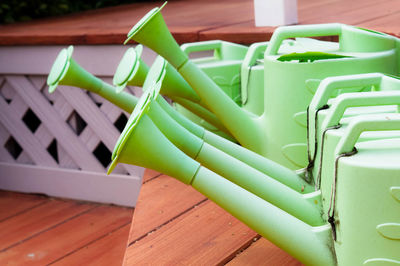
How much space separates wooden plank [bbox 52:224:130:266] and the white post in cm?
71

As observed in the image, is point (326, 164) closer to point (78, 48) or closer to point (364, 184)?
point (364, 184)

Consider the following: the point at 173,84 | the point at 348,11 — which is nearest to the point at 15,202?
the point at 348,11

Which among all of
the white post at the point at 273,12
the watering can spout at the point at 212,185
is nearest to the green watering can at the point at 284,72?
the watering can spout at the point at 212,185

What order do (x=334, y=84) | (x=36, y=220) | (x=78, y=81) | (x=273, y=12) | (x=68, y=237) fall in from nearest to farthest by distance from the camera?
(x=334, y=84) → (x=78, y=81) → (x=273, y=12) → (x=68, y=237) → (x=36, y=220)

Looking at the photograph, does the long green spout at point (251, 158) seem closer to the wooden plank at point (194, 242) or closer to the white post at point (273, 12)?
the wooden plank at point (194, 242)

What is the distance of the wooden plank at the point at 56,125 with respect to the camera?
1954 mm

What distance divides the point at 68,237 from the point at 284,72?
116cm

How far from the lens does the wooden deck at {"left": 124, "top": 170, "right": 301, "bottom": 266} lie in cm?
62

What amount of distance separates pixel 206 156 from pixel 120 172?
139 cm

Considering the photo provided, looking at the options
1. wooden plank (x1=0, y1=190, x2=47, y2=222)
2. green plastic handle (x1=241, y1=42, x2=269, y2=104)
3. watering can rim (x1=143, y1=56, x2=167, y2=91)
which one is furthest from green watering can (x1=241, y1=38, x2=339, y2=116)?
wooden plank (x1=0, y1=190, x2=47, y2=222)

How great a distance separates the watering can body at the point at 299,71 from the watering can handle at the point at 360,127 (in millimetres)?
247

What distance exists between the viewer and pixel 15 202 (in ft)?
6.64

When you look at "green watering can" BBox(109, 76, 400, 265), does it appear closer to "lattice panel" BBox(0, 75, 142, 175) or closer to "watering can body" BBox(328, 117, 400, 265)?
"watering can body" BBox(328, 117, 400, 265)

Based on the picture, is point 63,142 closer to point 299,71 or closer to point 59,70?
point 59,70
